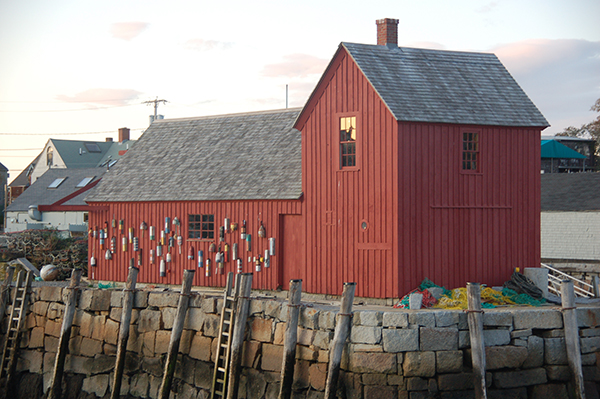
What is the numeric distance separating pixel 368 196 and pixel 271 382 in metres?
5.97

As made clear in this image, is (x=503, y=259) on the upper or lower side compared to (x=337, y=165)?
lower

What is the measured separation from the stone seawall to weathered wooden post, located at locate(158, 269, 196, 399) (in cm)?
22

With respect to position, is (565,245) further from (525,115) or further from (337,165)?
(337,165)

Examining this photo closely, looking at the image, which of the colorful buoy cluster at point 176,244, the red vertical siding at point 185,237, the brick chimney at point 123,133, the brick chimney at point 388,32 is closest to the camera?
the brick chimney at point 388,32

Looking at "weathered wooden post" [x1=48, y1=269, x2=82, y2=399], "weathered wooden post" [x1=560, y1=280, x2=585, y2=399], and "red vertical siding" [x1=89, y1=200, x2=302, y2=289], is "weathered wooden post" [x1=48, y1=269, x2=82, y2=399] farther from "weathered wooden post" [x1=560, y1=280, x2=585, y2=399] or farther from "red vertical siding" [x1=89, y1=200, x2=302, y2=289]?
"weathered wooden post" [x1=560, y1=280, x2=585, y2=399]

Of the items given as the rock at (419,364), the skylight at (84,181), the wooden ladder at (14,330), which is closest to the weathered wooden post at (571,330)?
the rock at (419,364)

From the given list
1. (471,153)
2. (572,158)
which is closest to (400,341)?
(471,153)

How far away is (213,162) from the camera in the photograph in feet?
73.1

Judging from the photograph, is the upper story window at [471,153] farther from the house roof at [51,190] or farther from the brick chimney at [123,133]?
the brick chimney at [123,133]

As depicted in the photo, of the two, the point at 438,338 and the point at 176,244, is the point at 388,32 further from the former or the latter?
the point at 438,338

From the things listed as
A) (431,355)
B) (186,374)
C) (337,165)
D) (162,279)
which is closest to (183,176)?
(162,279)

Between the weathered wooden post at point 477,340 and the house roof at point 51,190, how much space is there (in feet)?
120

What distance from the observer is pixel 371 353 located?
39.8 feet

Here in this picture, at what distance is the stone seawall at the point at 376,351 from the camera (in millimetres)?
12086
